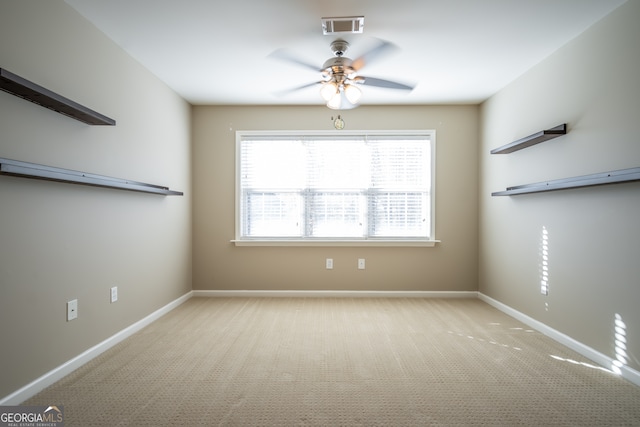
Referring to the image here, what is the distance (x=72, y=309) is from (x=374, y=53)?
2.80 m

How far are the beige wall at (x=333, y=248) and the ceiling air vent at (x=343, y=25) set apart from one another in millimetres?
1957

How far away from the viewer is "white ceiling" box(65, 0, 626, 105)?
2402mm

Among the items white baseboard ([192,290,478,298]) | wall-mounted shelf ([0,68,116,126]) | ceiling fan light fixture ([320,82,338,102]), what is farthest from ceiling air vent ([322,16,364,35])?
white baseboard ([192,290,478,298])

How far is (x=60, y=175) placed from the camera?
2.15 metres

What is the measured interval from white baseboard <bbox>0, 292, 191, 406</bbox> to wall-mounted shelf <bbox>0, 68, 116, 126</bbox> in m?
1.68

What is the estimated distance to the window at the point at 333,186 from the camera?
4.57m

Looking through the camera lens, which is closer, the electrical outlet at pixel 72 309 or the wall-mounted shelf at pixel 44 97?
the wall-mounted shelf at pixel 44 97

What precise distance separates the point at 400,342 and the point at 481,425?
3.77 ft

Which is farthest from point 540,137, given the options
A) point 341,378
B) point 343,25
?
point 341,378

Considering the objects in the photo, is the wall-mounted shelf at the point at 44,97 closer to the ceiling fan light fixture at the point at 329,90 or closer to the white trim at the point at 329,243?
the ceiling fan light fixture at the point at 329,90

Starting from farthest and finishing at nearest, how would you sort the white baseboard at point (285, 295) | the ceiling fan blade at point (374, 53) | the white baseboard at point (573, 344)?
1. the ceiling fan blade at point (374, 53)
2. the white baseboard at point (573, 344)
3. the white baseboard at point (285, 295)

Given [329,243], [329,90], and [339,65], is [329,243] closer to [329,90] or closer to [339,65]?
[329,90]

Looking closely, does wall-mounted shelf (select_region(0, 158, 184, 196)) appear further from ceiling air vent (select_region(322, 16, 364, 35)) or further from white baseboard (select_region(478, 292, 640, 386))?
white baseboard (select_region(478, 292, 640, 386))

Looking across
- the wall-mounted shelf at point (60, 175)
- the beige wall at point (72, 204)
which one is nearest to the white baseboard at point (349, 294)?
the beige wall at point (72, 204)
